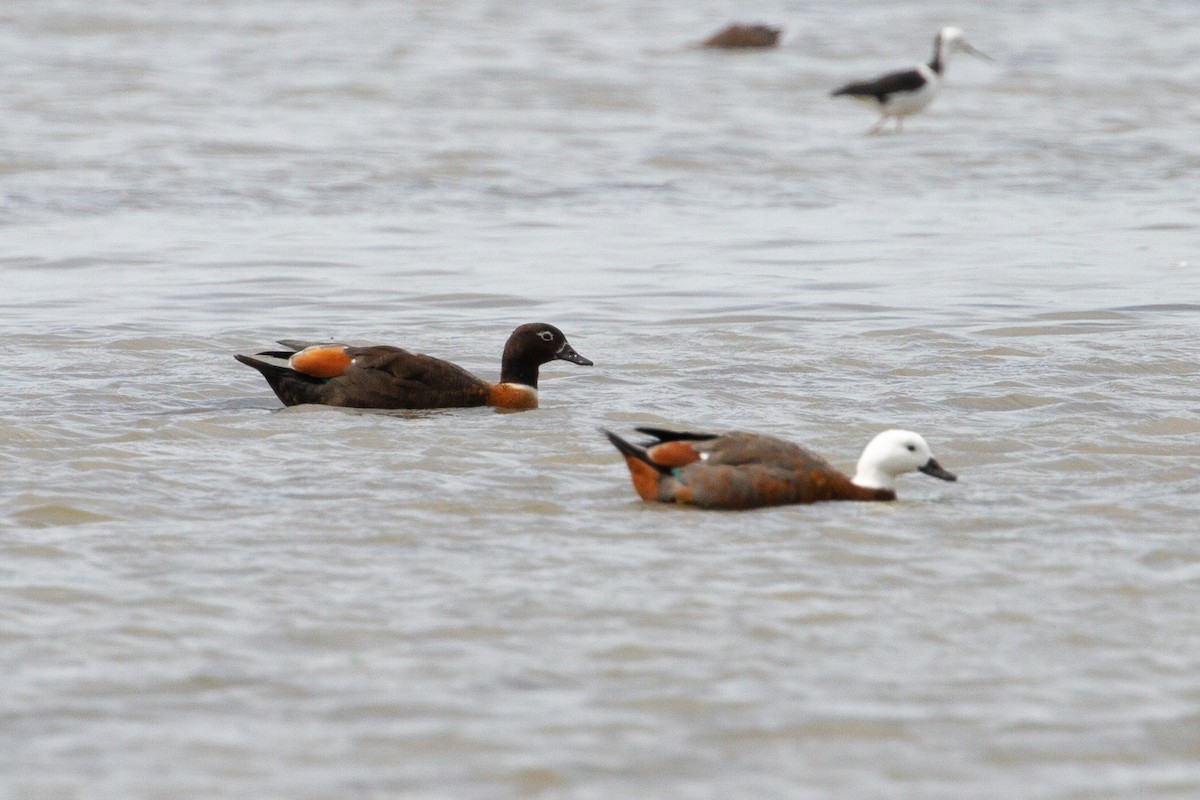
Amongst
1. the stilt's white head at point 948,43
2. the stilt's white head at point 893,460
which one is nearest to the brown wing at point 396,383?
the stilt's white head at point 893,460

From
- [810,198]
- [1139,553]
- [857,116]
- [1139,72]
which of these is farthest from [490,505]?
[1139,72]

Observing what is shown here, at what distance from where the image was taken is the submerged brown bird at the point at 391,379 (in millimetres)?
10414

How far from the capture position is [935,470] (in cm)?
834

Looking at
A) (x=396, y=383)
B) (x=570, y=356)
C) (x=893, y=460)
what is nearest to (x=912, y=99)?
(x=570, y=356)

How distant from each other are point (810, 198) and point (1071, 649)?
43.4 ft

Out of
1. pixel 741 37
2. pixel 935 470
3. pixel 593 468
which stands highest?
pixel 741 37

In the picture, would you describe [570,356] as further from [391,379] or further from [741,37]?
[741,37]

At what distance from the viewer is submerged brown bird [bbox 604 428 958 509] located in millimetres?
8109

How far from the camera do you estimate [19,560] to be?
731 cm

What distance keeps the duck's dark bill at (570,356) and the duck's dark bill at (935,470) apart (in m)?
3.01

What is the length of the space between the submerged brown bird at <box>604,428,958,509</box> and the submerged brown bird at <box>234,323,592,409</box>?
237cm

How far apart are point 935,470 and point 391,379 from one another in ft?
10.8

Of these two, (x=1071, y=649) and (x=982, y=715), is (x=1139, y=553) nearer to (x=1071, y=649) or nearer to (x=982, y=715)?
(x=1071, y=649)

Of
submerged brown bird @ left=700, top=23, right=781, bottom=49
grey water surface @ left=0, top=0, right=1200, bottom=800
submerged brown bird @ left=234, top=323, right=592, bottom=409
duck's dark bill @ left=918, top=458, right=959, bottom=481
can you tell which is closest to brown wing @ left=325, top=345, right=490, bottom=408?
submerged brown bird @ left=234, top=323, right=592, bottom=409
